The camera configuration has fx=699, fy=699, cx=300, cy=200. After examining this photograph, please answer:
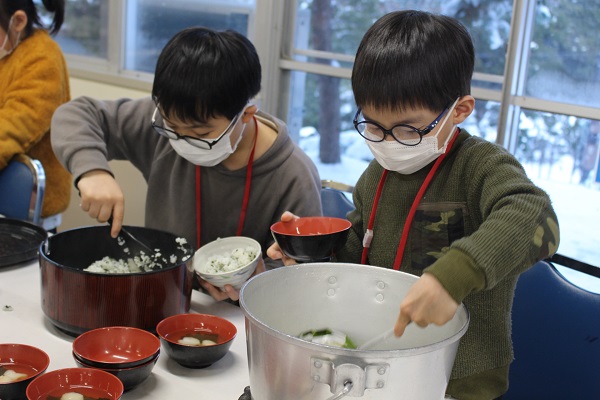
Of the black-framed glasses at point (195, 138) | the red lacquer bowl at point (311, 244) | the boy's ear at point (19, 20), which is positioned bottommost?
the red lacquer bowl at point (311, 244)

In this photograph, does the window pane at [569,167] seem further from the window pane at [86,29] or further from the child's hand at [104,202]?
the window pane at [86,29]

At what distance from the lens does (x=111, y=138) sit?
1.65m

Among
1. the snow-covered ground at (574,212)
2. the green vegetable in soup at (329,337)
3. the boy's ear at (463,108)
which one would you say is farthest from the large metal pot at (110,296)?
the snow-covered ground at (574,212)

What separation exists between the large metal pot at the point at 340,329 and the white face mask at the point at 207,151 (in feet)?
1.83

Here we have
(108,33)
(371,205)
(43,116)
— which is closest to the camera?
(371,205)

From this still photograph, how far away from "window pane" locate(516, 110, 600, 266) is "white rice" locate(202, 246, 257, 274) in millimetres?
1012

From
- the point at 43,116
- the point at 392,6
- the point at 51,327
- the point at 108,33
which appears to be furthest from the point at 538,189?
the point at 108,33

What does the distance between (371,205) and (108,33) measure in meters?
2.13

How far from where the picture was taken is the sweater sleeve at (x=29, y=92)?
205 centimetres

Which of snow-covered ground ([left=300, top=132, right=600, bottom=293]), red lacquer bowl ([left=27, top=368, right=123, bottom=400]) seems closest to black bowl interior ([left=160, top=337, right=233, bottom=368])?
red lacquer bowl ([left=27, top=368, right=123, bottom=400])

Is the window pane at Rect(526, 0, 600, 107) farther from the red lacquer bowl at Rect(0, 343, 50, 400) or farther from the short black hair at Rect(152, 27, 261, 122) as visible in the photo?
the red lacquer bowl at Rect(0, 343, 50, 400)

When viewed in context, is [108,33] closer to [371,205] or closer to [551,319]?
[371,205]

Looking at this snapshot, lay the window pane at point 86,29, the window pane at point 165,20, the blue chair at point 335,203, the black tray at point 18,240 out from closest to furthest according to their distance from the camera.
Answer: the black tray at point 18,240
the blue chair at point 335,203
the window pane at point 165,20
the window pane at point 86,29

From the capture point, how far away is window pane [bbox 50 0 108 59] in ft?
10.1
